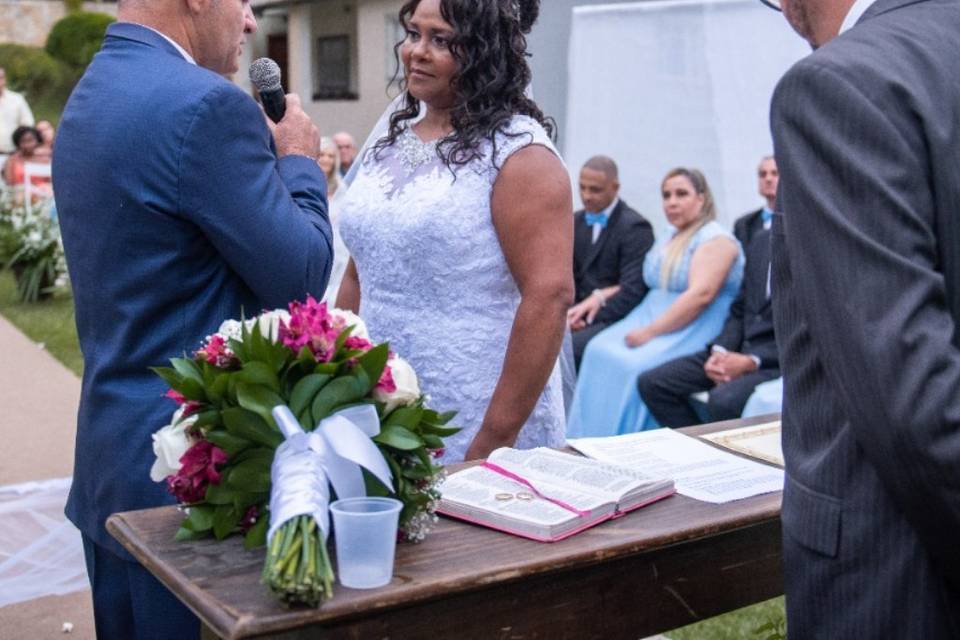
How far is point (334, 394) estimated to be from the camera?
5.75 feet

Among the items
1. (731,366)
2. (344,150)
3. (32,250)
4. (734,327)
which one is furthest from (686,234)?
(32,250)

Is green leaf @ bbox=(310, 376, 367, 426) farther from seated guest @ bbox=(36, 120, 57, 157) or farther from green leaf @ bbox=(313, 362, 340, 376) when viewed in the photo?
seated guest @ bbox=(36, 120, 57, 157)

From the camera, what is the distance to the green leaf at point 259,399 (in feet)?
5.63

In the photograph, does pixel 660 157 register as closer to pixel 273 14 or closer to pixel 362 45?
pixel 362 45

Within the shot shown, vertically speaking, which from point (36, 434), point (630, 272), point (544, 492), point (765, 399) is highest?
point (544, 492)

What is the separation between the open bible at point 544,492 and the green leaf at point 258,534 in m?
0.36

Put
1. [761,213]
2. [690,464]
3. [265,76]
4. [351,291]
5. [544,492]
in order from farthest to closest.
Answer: [761,213], [351,291], [265,76], [690,464], [544,492]

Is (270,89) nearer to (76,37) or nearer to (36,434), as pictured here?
(36,434)

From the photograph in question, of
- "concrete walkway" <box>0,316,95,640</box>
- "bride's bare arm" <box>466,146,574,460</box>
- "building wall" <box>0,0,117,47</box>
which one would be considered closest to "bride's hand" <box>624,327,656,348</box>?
"concrete walkway" <box>0,316,95,640</box>

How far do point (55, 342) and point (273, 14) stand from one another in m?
14.0

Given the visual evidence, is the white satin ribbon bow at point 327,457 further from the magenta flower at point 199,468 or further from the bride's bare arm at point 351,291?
the bride's bare arm at point 351,291

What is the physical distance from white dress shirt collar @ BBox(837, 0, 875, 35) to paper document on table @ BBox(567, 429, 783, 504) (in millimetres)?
937

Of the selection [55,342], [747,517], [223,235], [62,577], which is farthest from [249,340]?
[55,342]

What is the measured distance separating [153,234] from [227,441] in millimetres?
525
